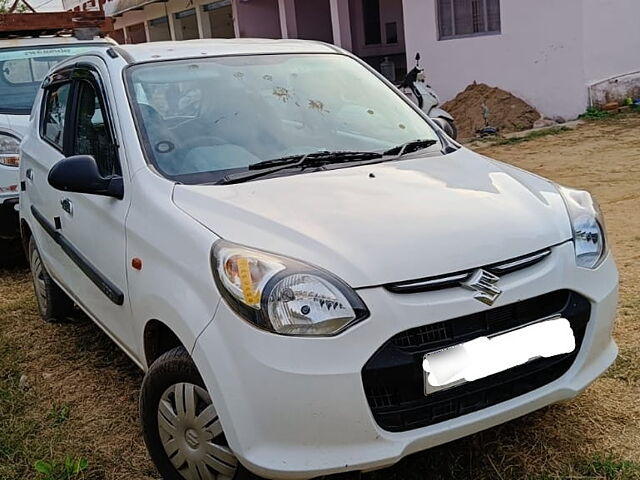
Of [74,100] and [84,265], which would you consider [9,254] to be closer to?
[74,100]

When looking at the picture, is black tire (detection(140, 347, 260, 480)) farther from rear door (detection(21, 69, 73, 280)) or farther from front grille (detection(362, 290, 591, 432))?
rear door (detection(21, 69, 73, 280))

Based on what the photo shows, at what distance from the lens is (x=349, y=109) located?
3518mm

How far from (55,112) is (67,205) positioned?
0.93m

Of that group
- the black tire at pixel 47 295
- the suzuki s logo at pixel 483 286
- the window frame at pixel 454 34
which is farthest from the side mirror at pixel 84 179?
the window frame at pixel 454 34

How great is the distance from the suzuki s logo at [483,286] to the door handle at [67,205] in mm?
2136

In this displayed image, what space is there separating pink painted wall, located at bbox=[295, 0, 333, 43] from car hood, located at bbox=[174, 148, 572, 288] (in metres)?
15.6

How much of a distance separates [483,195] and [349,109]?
1044mm

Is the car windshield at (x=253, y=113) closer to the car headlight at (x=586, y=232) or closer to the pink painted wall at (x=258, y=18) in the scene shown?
the car headlight at (x=586, y=232)

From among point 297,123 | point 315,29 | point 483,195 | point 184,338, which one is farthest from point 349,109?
point 315,29

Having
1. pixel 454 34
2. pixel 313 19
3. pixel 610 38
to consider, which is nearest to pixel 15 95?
pixel 454 34

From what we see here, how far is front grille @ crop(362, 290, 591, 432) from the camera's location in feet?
7.14

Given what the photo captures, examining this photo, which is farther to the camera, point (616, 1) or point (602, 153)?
point (616, 1)

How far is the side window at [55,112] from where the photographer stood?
4.05 metres

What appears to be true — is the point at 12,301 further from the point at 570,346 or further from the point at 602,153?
the point at 602,153
